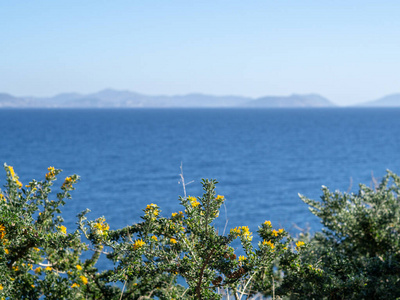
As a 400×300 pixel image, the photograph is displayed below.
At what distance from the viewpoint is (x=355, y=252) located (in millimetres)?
6355

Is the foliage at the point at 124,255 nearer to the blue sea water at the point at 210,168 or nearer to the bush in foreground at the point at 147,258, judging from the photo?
the bush in foreground at the point at 147,258

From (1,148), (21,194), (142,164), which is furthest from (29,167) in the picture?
(21,194)

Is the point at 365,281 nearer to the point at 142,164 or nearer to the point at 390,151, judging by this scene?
the point at 142,164

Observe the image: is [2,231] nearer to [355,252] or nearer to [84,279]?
[84,279]

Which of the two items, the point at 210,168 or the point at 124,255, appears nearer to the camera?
the point at 124,255

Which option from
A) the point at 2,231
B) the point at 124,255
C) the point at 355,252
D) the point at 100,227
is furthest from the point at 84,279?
the point at 355,252

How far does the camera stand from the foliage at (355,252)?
446cm

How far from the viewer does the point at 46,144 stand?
64375 mm

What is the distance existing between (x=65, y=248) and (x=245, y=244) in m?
1.54

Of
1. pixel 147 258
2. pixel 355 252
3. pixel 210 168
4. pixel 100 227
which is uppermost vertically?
pixel 100 227

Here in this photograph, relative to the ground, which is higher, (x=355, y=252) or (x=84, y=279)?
(x=84, y=279)

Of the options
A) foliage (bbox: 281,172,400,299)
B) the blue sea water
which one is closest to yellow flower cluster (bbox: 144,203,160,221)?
foliage (bbox: 281,172,400,299)

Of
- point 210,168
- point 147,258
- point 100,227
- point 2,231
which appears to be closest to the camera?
point 2,231

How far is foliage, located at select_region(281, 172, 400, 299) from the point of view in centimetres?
446
